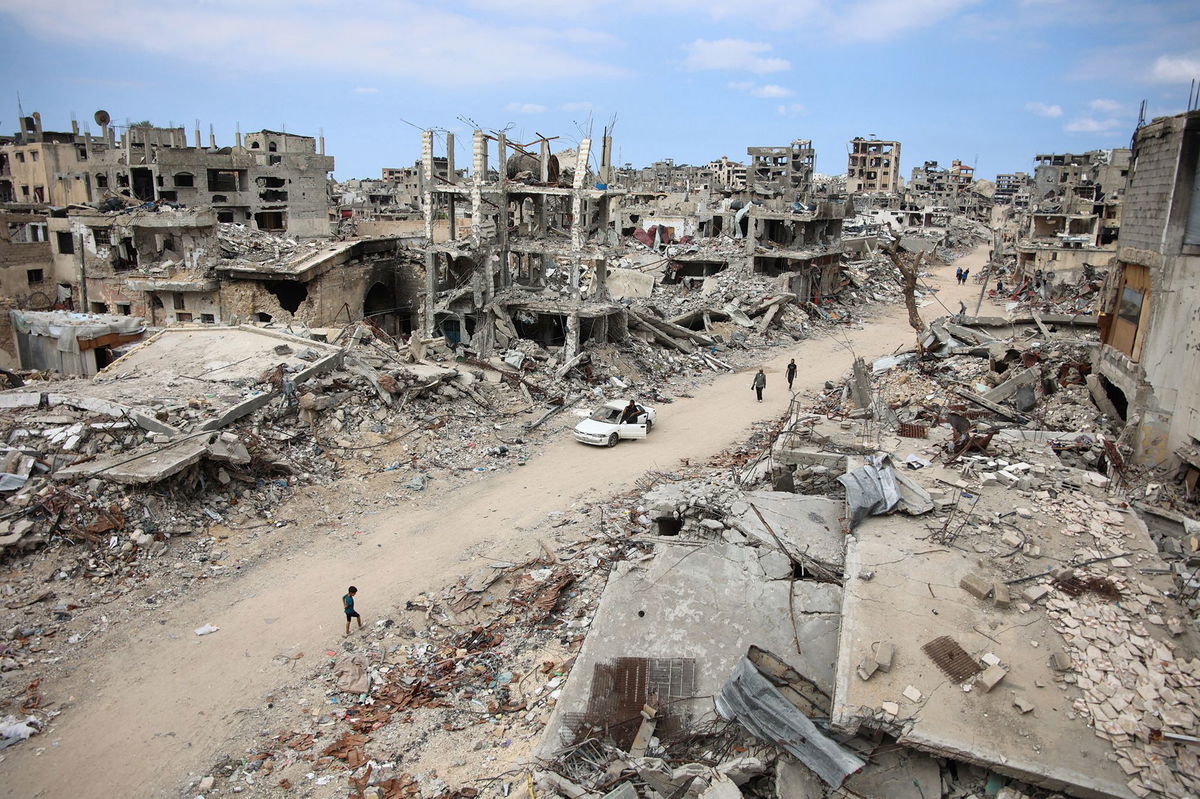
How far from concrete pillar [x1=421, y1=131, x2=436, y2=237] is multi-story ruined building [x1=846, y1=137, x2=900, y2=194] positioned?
74.2 m

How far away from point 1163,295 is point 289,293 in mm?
26838

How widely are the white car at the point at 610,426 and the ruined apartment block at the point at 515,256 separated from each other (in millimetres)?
5005

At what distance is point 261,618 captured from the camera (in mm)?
11742

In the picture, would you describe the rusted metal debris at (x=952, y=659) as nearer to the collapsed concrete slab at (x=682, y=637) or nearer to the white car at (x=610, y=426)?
the collapsed concrete slab at (x=682, y=637)

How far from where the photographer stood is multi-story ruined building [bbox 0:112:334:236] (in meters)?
37.4

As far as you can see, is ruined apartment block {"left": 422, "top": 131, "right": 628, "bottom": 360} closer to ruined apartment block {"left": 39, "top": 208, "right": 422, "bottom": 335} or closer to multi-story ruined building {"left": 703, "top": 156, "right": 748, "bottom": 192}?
ruined apartment block {"left": 39, "top": 208, "right": 422, "bottom": 335}

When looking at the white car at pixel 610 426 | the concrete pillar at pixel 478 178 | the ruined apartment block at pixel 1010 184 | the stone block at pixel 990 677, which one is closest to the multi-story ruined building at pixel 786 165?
the concrete pillar at pixel 478 178

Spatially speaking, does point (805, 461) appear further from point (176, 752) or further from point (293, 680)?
point (176, 752)

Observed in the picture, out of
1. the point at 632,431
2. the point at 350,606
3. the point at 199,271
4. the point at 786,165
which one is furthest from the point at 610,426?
the point at 786,165

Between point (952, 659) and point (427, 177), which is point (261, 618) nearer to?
point (952, 659)

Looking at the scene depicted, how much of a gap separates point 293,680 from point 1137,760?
9547 mm

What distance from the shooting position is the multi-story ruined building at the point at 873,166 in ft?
290

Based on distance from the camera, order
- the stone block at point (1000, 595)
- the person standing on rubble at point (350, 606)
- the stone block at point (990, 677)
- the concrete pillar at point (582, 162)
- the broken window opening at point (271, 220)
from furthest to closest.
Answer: the broken window opening at point (271, 220) < the concrete pillar at point (582, 162) < the person standing on rubble at point (350, 606) < the stone block at point (1000, 595) < the stone block at point (990, 677)

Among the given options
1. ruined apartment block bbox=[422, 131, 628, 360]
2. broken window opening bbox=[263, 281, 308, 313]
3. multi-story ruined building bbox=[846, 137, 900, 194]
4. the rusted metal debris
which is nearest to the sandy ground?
ruined apartment block bbox=[422, 131, 628, 360]
